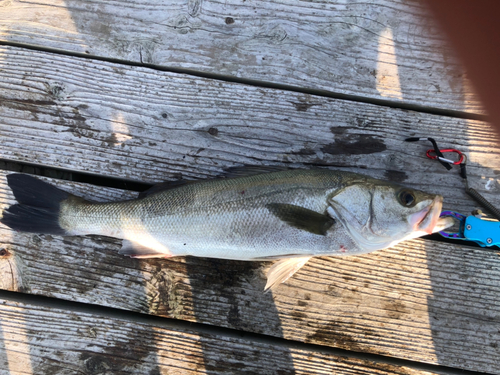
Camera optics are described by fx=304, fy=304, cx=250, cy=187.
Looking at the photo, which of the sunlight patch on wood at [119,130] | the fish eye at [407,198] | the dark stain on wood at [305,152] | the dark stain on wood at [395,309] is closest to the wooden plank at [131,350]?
the dark stain on wood at [395,309]

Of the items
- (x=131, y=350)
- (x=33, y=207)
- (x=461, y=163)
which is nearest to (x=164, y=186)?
(x=33, y=207)

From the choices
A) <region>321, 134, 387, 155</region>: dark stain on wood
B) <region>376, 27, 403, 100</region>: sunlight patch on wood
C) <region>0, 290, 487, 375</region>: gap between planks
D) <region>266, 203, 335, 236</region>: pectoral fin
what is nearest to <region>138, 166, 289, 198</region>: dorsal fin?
<region>266, 203, 335, 236</region>: pectoral fin

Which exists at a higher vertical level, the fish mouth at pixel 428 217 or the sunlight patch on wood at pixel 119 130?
the sunlight patch on wood at pixel 119 130

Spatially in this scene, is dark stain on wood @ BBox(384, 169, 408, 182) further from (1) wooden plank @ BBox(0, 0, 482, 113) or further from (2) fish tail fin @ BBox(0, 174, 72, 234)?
(2) fish tail fin @ BBox(0, 174, 72, 234)

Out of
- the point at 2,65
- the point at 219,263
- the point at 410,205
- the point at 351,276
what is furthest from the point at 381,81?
the point at 2,65

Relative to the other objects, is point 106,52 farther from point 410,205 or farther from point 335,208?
point 410,205

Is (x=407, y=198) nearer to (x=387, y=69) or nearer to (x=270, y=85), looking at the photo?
(x=387, y=69)

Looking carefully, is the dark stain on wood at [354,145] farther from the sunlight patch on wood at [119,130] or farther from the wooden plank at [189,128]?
the sunlight patch on wood at [119,130]
